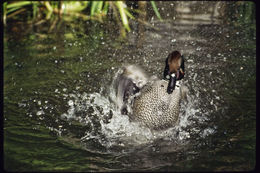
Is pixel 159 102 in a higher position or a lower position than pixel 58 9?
lower

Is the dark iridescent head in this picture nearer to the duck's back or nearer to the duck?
the duck

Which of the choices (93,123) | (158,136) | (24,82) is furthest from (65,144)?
(24,82)

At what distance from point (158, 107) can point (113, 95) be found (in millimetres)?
903

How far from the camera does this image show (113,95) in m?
4.39

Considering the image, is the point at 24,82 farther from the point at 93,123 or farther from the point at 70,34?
the point at 70,34

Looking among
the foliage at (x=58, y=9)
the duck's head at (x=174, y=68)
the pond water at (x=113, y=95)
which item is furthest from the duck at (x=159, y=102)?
the foliage at (x=58, y=9)

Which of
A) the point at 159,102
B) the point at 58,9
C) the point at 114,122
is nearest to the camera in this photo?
the point at 159,102

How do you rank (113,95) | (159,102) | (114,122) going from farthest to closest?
(113,95) → (114,122) → (159,102)

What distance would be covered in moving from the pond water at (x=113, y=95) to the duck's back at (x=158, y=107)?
10 centimetres

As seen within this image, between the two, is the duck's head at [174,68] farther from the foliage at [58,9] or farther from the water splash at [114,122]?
the foliage at [58,9]

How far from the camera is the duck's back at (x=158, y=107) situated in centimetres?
365

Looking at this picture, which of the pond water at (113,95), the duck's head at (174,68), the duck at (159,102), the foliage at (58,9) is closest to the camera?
the pond water at (113,95)

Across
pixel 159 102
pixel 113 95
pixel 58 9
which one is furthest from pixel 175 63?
pixel 58 9

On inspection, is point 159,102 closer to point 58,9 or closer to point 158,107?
point 158,107
